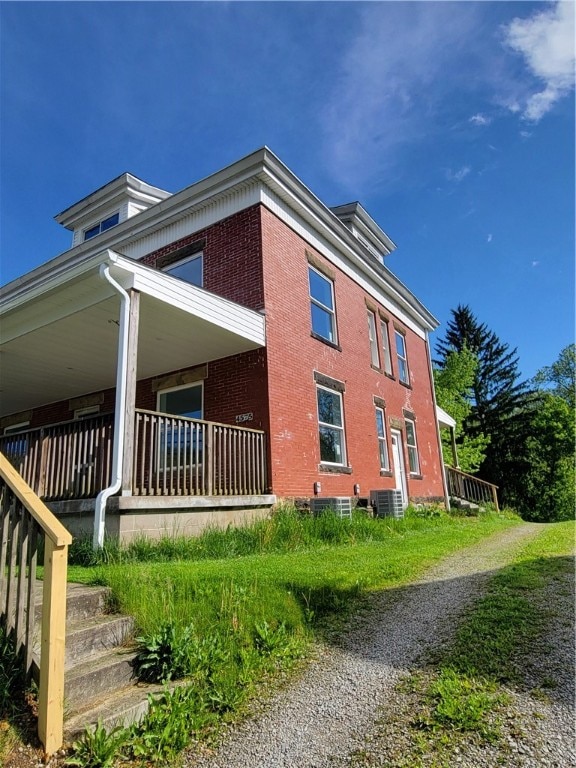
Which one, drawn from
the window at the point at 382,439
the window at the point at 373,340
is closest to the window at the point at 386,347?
the window at the point at 373,340

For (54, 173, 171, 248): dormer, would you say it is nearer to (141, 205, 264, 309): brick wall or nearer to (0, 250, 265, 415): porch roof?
(141, 205, 264, 309): brick wall

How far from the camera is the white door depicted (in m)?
14.7

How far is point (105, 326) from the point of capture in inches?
348

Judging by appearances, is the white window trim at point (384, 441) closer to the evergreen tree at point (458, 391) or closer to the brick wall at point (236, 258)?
the brick wall at point (236, 258)

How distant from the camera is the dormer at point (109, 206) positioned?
49.5ft

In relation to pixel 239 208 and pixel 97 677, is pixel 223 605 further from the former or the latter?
pixel 239 208

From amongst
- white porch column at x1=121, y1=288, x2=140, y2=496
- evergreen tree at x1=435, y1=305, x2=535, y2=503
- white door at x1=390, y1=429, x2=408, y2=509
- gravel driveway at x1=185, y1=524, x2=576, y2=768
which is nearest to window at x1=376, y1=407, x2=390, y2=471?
white door at x1=390, y1=429, x2=408, y2=509

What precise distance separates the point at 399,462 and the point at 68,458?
1029 centimetres

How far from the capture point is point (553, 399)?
122ft

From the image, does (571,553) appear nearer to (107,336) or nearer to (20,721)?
(20,721)

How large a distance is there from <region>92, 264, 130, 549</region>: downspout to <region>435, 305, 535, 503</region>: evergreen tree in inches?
1298

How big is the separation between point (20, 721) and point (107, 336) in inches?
289

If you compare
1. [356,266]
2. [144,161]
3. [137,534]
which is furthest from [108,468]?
[144,161]

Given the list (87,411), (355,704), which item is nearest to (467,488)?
(87,411)
